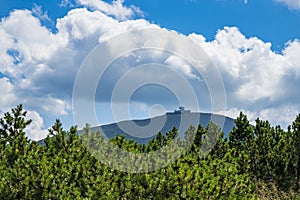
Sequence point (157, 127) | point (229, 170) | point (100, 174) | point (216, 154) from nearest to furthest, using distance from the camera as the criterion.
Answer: point (100, 174) → point (229, 170) → point (157, 127) → point (216, 154)

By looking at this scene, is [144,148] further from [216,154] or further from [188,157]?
[216,154]

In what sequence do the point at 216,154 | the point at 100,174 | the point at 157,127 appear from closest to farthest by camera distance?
the point at 100,174 → the point at 157,127 → the point at 216,154

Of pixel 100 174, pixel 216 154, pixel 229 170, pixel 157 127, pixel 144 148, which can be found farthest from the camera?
pixel 216 154

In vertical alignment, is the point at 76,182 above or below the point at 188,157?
below

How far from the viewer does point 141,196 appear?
9.43m

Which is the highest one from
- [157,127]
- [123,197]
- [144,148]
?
[157,127]

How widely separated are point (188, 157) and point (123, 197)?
2651 millimetres

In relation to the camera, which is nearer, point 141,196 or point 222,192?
point 141,196

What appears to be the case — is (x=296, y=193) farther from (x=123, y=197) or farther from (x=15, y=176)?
(x=15, y=176)

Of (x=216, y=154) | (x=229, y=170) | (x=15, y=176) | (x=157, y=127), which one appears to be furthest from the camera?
(x=216, y=154)

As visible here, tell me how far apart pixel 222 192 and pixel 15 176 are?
16.3 ft

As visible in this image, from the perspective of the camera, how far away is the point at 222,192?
33.8 feet

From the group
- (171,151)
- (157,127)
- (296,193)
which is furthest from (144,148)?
(296,193)

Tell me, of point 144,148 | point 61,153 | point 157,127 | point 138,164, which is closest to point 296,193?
point 157,127
